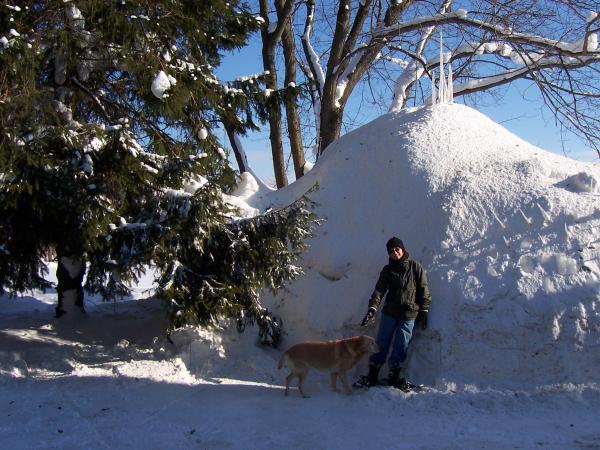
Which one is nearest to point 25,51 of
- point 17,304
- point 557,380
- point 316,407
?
point 316,407

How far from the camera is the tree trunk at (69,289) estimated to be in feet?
27.5

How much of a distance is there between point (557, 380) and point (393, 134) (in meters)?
4.31

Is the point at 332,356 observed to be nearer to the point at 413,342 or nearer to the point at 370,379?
the point at 370,379

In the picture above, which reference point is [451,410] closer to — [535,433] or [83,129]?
[535,433]

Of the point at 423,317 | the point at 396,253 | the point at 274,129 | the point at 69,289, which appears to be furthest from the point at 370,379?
the point at 274,129

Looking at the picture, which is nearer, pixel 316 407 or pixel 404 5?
pixel 316 407

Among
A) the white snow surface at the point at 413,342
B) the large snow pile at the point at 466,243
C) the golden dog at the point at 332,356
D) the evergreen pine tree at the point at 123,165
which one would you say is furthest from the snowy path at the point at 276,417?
the evergreen pine tree at the point at 123,165

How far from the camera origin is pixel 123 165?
6.57 metres

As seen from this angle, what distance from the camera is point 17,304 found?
10.4 m

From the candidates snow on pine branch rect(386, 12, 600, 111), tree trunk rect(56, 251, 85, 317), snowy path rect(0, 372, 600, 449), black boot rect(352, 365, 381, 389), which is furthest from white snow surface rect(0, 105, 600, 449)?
snow on pine branch rect(386, 12, 600, 111)

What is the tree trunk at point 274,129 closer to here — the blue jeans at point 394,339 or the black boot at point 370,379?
the blue jeans at point 394,339

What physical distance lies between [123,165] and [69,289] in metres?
2.98

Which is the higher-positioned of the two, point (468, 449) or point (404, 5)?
point (404, 5)

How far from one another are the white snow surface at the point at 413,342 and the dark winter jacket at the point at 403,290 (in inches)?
12.1
